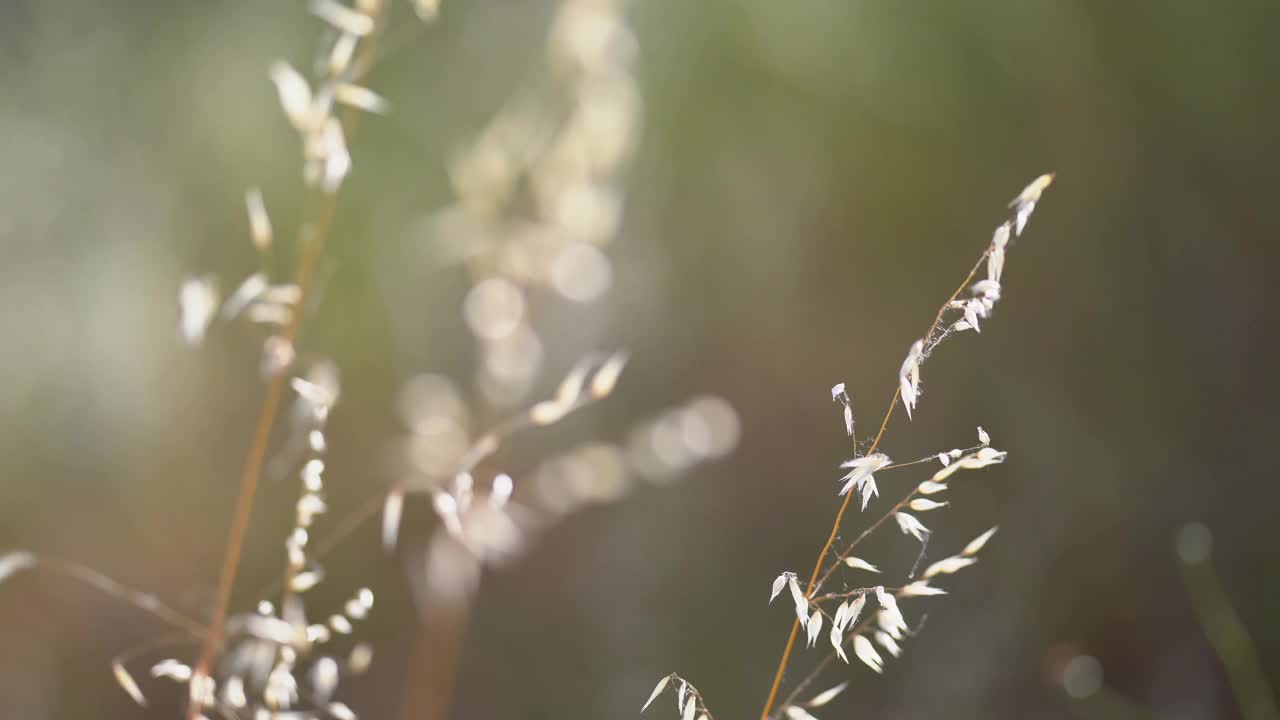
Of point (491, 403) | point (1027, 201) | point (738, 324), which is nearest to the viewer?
point (1027, 201)

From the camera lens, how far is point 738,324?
1.08m

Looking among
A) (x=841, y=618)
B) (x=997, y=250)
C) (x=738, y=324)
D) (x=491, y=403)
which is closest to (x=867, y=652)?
(x=841, y=618)

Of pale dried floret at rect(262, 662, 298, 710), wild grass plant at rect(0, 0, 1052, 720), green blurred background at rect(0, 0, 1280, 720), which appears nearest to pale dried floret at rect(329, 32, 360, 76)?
wild grass plant at rect(0, 0, 1052, 720)

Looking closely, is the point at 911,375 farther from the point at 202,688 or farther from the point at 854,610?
the point at 202,688

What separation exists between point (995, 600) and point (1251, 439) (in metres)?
0.33

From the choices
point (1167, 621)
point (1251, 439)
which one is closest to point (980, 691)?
point (1167, 621)

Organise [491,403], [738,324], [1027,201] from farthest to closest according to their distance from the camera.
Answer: [738,324] < [491,403] < [1027,201]

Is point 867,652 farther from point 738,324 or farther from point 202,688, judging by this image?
point 738,324

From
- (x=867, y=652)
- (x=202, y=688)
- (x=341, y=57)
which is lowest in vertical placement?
(x=202, y=688)

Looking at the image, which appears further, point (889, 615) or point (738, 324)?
point (738, 324)

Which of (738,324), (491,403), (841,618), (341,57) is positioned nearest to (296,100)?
(341,57)

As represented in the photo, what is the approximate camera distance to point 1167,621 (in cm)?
102

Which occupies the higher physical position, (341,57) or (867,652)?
(341,57)

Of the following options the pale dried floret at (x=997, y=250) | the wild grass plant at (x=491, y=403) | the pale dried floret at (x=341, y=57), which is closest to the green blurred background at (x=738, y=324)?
the wild grass plant at (x=491, y=403)
